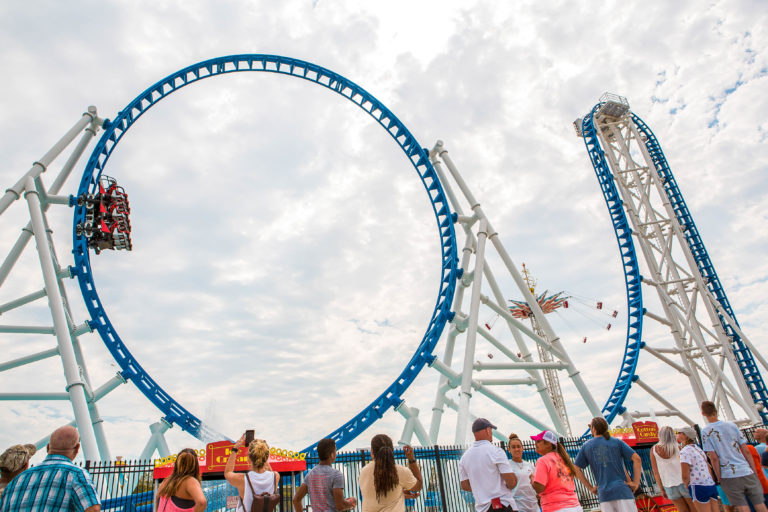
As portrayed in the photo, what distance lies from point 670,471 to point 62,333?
10.1 metres

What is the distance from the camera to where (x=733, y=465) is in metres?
4.51

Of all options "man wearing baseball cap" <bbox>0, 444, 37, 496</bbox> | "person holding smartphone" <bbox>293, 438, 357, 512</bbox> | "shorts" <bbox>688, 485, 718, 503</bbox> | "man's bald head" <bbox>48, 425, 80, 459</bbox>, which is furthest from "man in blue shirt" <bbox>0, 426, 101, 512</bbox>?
"shorts" <bbox>688, 485, 718, 503</bbox>

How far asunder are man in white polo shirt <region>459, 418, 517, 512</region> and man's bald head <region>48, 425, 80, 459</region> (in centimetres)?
241

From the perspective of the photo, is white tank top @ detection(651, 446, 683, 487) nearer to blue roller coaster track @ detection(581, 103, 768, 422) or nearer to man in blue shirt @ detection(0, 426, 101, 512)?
man in blue shirt @ detection(0, 426, 101, 512)

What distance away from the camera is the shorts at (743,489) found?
176 inches

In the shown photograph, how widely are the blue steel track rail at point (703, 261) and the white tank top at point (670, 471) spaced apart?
1539cm

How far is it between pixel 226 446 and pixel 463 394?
5827mm

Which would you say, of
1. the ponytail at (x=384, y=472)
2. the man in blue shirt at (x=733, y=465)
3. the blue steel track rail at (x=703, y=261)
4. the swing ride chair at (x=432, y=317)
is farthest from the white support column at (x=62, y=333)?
the blue steel track rail at (x=703, y=261)

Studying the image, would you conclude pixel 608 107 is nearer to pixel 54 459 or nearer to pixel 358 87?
pixel 358 87

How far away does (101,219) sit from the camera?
11.9 metres

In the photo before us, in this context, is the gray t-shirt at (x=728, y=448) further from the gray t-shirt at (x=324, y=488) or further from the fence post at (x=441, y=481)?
the fence post at (x=441, y=481)

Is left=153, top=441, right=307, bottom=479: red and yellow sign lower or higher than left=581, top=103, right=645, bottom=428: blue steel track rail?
lower

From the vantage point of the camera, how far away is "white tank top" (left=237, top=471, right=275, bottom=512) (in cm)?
339

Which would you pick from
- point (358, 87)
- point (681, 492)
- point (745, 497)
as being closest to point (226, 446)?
point (681, 492)
